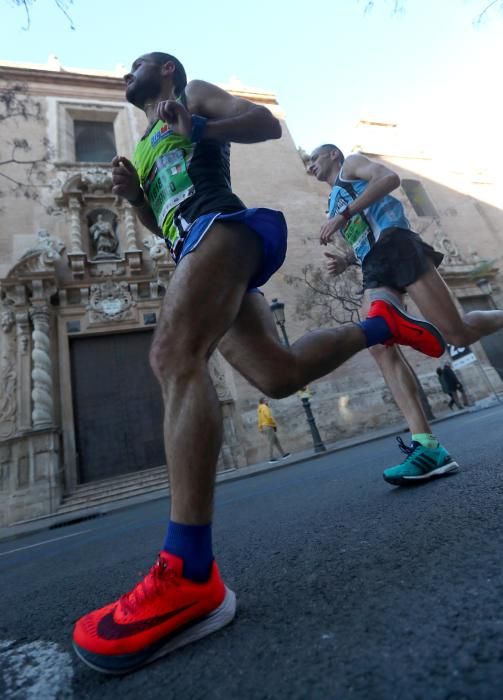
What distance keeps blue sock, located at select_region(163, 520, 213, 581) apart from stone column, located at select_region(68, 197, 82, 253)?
1177cm

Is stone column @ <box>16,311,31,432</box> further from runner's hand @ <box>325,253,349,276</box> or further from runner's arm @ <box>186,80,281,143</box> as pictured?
runner's arm @ <box>186,80,281,143</box>

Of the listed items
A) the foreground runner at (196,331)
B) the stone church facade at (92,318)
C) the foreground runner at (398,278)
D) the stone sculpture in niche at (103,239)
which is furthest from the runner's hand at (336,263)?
the stone sculpture in niche at (103,239)

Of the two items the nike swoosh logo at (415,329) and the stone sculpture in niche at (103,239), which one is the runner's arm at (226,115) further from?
the stone sculpture in niche at (103,239)

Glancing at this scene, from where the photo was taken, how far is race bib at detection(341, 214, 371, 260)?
2455 millimetres

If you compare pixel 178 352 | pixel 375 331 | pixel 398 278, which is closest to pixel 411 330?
pixel 375 331

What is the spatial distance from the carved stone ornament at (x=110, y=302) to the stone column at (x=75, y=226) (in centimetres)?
139

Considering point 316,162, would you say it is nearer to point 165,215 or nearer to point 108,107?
point 165,215

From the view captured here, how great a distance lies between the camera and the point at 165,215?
4.52 feet

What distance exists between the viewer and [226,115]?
1.40 metres

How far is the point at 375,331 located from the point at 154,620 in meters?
1.24

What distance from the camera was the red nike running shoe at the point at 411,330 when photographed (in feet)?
5.32

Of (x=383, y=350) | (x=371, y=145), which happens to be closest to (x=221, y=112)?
(x=383, y=350)

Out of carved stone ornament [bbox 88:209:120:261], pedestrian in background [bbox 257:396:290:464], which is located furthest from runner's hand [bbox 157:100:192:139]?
carved stone ornament [bbox 88:209:120:261]

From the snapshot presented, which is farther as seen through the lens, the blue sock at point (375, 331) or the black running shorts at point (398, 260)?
the black running shorts at point (398, 260)
